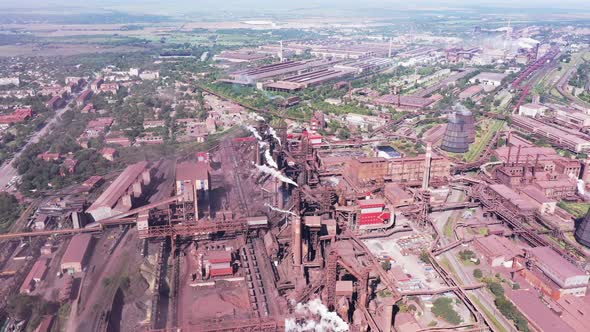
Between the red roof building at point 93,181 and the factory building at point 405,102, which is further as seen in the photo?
the factory building at point 405,102

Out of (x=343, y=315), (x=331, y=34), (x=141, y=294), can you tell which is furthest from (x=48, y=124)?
(x=331, y=34)

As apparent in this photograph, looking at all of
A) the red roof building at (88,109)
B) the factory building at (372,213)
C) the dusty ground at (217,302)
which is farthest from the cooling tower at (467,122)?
the red roof building at (88,109)

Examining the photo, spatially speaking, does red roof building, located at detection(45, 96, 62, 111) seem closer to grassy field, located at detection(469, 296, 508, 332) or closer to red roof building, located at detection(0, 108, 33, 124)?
red roof building, located at detection(0, 108, 33, 124)

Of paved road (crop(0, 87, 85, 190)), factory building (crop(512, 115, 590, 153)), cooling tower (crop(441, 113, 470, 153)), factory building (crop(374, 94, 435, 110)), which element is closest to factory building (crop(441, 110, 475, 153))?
cooling tower (crop(441, 113, 470, 153))

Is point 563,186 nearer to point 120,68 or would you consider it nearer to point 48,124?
point 48,124

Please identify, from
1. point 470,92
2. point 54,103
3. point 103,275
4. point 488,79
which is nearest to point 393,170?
point 103,275

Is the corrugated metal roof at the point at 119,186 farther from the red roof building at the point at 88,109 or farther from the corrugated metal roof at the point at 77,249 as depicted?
the red roof building at the point at 88,109
